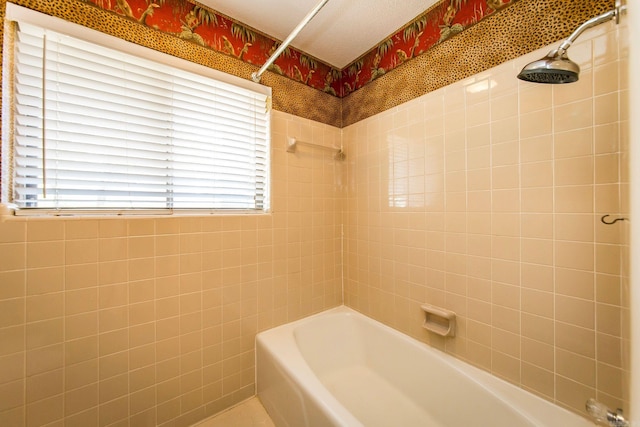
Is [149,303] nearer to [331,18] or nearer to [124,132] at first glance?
[124,132]

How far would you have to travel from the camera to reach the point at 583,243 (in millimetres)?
933

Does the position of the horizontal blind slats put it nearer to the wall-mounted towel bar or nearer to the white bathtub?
the wall-mounted towel bar

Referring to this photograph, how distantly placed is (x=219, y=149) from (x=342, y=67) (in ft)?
4.06

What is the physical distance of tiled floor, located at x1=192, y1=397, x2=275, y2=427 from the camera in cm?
135

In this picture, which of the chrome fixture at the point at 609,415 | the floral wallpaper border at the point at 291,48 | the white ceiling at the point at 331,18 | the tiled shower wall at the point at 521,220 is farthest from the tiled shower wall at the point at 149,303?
the chrome fixture at the point at 609,415

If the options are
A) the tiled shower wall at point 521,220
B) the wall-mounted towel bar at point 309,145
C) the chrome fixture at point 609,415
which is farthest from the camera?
the wall-mounted towel bar at point 309,145

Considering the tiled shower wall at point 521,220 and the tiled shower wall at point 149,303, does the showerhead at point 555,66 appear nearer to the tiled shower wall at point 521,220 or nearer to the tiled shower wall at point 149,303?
the tiled shower wall at point 521,220

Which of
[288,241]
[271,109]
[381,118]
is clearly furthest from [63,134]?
[381,118]

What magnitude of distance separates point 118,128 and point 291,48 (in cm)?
121

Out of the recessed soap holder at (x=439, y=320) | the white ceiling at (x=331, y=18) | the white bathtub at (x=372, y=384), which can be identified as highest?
the white ceiling at (x=331, y=18)

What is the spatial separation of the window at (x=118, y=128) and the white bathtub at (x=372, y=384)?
98 centimetres

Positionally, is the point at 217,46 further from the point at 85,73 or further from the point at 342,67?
the point at 342,67

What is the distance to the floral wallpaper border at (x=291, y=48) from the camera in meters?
1.20

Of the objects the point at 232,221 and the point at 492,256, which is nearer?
the point at 492,256
